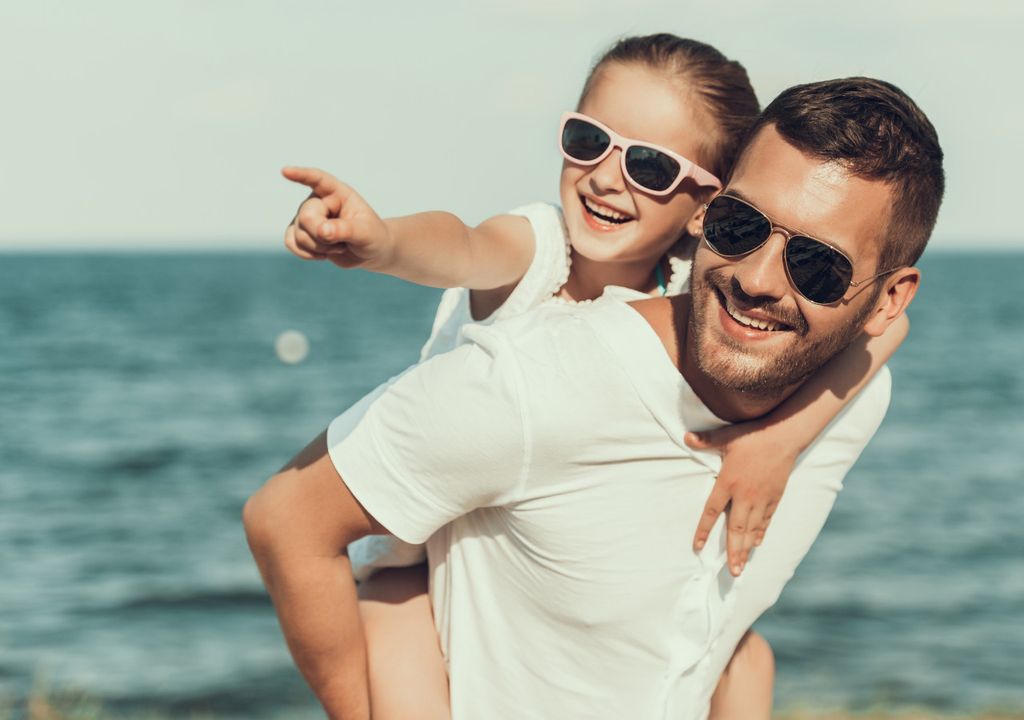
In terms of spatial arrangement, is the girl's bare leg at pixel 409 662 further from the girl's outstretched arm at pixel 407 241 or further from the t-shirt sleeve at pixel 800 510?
the girl's outstretched arm at pixel 407 241

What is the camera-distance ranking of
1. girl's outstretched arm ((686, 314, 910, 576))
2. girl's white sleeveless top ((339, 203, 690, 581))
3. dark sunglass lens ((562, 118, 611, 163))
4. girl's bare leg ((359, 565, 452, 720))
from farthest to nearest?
dark sunglass lens ((562, 118, 611, 163)) < girl's white sleeveless top ((339, 203, 690, 581)) < girl's bare leg ((359, 565, 452, 720)) < girl's outstretched arm ((686, 314, 910, 576))

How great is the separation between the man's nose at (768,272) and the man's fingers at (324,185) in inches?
31.4

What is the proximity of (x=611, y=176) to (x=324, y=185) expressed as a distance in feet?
4.09

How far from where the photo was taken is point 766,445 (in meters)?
2.44

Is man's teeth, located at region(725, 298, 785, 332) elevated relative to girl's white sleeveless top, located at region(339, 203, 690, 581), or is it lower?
elevated

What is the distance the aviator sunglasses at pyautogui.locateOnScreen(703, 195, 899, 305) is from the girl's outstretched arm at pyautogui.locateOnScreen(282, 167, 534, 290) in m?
0.61

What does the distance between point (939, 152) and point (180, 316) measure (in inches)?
2317

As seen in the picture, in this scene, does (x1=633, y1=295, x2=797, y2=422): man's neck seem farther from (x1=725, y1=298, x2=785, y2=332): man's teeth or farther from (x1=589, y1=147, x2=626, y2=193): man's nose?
(x1=589, y1=147, x2=626, y2=193): man's nose

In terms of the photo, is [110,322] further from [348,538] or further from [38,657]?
[348,538]

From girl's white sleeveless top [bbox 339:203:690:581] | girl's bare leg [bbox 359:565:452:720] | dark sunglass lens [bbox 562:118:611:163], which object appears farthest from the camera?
dark sunglass lens [bbox 562:118:611:163]

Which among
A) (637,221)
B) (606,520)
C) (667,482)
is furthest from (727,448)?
(637,221)

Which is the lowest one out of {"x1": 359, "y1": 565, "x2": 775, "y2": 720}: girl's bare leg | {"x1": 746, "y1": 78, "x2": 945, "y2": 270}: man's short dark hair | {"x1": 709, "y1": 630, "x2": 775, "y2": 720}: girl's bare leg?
{"x1": 709, "y1": 630, "x2": 775, "y2": 720}: girl's bare leg

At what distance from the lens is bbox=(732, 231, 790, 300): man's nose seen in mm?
2291

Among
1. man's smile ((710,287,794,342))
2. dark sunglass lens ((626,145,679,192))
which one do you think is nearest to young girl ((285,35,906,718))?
dark sunglass lens ((626,145,679,192))
